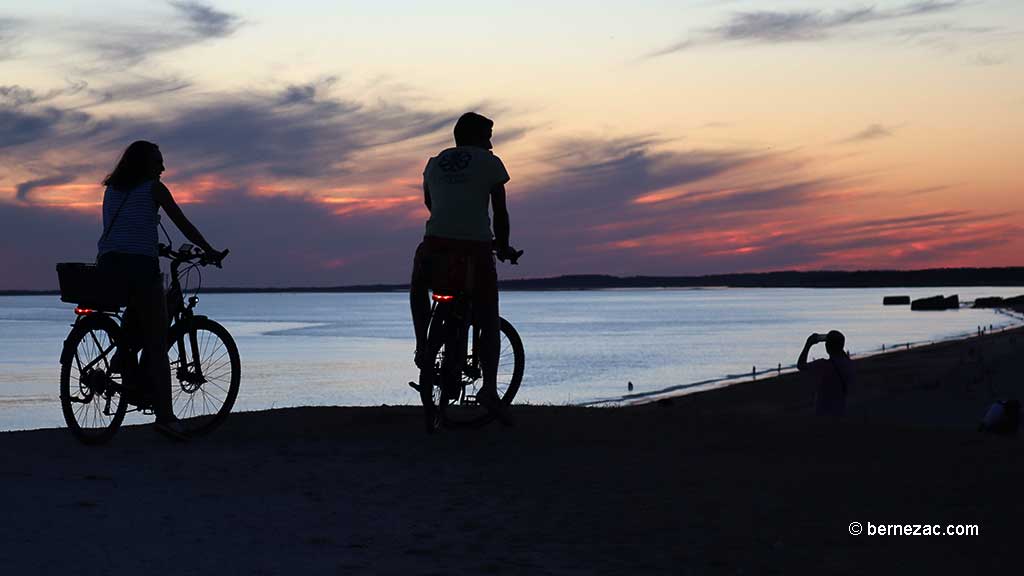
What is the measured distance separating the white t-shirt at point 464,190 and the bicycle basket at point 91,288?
2.20 m

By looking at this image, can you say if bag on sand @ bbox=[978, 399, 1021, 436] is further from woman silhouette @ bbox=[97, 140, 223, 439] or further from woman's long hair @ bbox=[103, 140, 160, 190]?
woman's long hair @ bbox=[103, 140, 160, 190]

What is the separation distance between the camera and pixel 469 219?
7805mm

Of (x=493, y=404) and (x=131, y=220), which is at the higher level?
(x=131, y=220)

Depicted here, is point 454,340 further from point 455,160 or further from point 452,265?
point 455,160

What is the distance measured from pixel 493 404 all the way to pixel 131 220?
2.87 metres

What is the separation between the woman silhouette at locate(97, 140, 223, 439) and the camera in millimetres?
7578

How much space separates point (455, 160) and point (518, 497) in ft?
9.08

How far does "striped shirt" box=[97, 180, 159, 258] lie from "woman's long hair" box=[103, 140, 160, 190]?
0.04m

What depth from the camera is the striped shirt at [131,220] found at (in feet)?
24.8

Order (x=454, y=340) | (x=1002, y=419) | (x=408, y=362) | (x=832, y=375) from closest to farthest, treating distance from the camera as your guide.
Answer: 1. (x=454, y=340)
2. (x=1002, y=419)
3. (x=832, y=375)
4. (x=408, y=362)

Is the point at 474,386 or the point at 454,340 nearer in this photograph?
the point at 454,340

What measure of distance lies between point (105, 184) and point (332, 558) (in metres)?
4.05

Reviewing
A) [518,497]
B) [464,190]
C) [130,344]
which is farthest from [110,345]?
[518,497]

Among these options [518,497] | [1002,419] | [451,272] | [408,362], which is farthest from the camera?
[408,362]
